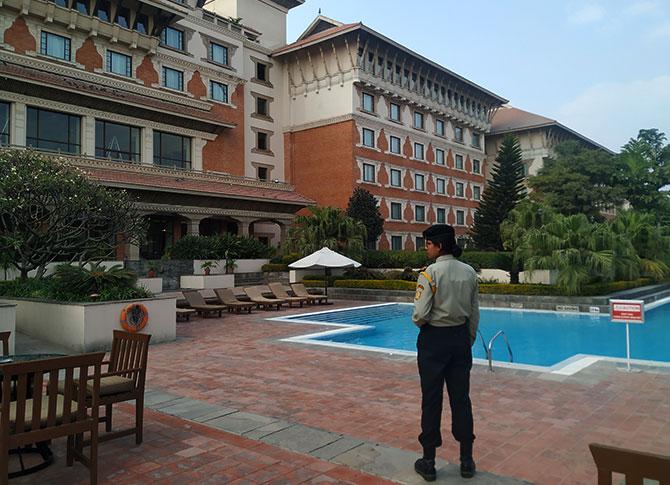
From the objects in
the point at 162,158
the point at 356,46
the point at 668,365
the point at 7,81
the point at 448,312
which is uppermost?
the point at 356,46

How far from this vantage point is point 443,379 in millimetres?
4234

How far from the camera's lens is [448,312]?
416 centimetres

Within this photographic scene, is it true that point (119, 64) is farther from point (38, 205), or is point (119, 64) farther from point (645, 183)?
point (645, 183)

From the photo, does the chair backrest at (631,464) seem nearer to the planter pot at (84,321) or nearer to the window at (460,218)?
the planter pot at (84,321)

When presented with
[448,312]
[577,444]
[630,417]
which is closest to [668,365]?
[630,417]

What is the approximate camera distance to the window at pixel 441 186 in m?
47.3

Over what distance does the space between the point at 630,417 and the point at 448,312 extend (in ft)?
10.5

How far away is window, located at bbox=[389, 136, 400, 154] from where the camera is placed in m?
42.2

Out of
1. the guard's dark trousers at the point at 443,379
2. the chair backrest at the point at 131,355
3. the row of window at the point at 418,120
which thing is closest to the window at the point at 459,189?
the row of window at the point at 418,120

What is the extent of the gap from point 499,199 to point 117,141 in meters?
26.2

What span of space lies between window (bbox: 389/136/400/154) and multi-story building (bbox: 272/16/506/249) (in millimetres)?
82

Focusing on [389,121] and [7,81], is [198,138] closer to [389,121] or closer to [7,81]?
[7,81]

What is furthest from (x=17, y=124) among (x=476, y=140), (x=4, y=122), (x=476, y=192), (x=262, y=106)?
(x=476, y=140)

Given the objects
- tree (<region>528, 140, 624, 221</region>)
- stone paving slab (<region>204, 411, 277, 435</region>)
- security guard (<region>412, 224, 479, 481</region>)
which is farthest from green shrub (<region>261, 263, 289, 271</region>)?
security guard (<region>412, 224, 479, 481</region>)
